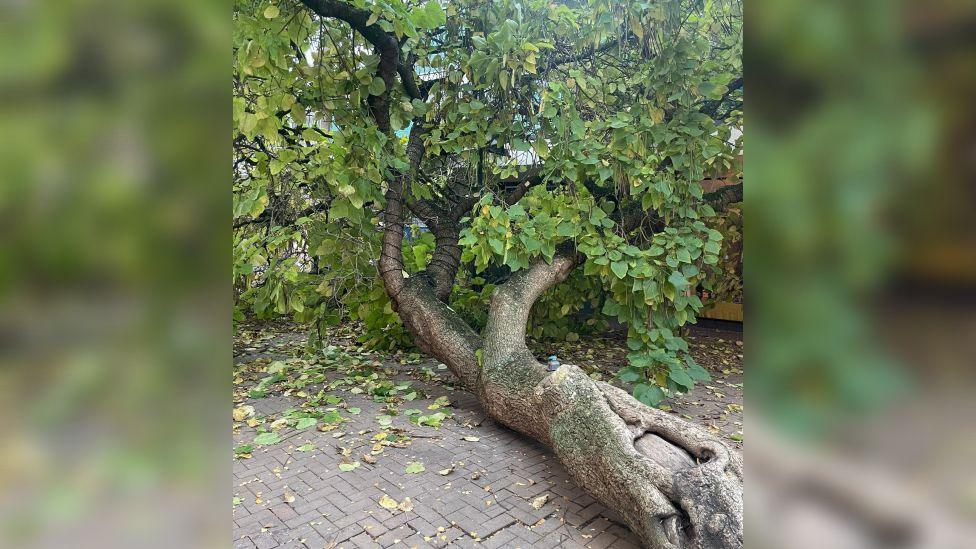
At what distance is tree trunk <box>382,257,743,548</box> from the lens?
258 cm

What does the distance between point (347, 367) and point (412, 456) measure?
2.73 m

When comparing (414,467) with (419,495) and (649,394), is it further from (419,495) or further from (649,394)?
(649,394)

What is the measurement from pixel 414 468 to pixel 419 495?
387 millimetres

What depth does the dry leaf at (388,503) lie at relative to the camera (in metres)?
3.18

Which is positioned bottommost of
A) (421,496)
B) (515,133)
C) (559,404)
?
(421,496)

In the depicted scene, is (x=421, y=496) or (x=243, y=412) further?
(x=243, y=412)

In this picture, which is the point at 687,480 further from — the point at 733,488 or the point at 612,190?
the point at 612,190

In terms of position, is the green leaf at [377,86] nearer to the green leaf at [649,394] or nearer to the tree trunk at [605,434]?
the tree trunk at [605,434]

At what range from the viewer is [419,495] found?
334 cm

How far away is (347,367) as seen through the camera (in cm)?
641
